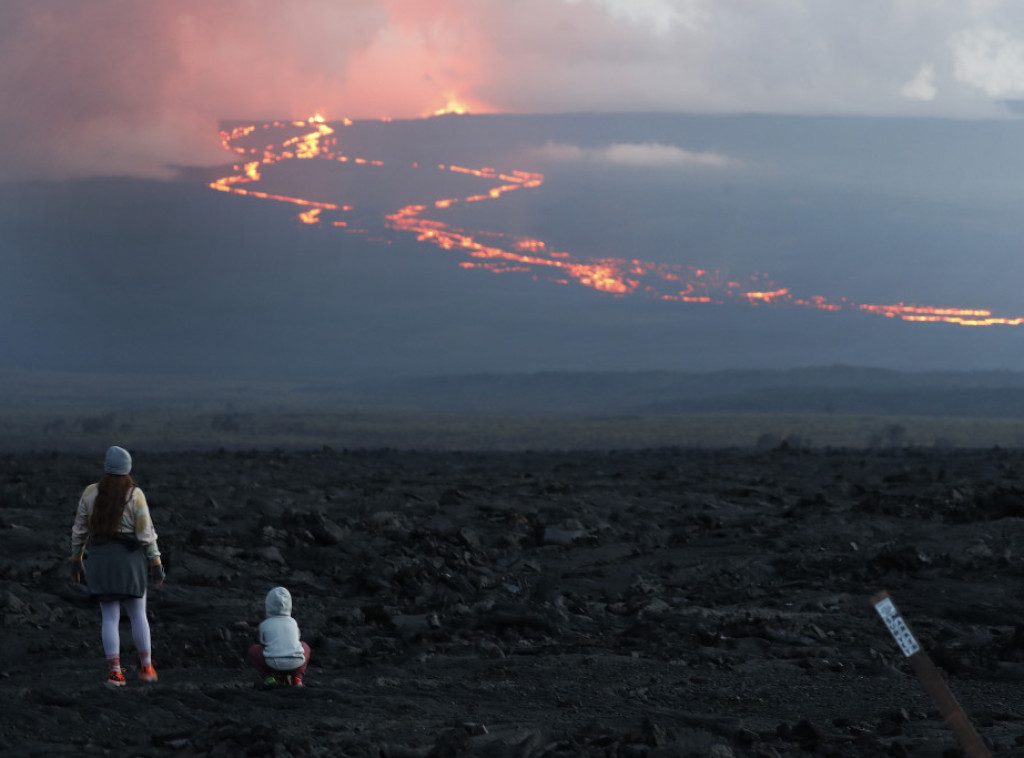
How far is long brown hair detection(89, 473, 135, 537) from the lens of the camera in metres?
10.1

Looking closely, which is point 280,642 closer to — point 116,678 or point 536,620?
point 116,678

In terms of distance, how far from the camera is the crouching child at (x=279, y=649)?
9.58 meters

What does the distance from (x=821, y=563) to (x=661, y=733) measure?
30.1ft

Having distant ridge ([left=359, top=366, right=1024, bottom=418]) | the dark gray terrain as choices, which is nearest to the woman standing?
the dark gray terrain

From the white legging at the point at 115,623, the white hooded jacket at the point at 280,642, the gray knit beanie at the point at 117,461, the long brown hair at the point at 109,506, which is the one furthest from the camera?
the white legging at the point at 115,623

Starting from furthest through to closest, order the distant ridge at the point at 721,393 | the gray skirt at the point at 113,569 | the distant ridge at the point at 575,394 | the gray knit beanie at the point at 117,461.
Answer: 1. the distant ridge at the point at 721,393
2. the distant ridge at the point at 575,394
3. the gray skirt at the point at 113,569
4. the gray knit beanie at the point at 117,461

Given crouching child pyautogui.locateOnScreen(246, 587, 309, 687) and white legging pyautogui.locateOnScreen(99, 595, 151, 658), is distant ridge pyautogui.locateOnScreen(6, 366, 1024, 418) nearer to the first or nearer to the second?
white legging pyautogui.locateOnScreen(99, 595, 151, 658)

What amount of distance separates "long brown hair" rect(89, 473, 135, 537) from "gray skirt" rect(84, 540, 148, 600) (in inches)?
5.3

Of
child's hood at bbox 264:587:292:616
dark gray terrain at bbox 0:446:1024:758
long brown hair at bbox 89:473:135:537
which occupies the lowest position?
dark gray terrain at bbox 0:446:1024:758

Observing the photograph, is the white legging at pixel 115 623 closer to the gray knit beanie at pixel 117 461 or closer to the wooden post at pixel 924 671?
the gray knit beanie at pixel 117 461

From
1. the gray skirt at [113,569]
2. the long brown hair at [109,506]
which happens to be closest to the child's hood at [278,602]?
the gray skirt at [113,569]

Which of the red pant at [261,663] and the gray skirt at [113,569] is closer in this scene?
the red pant at [261,663]

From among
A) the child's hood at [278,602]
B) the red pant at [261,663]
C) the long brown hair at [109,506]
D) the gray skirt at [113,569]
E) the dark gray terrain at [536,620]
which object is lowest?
the dark gray terrain at [536,620]

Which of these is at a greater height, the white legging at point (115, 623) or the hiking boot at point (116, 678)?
the white legging at point (115, 623)
